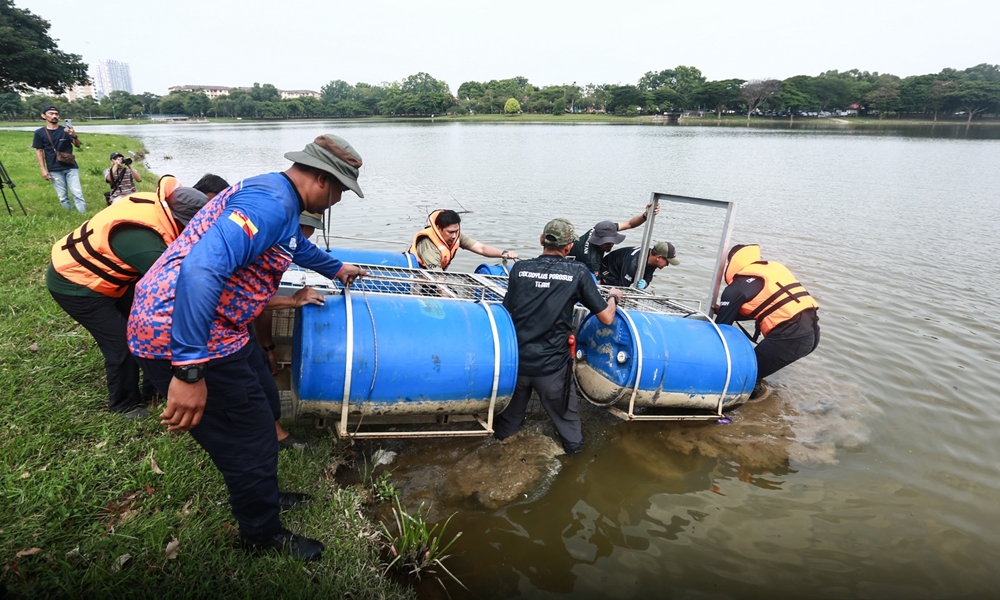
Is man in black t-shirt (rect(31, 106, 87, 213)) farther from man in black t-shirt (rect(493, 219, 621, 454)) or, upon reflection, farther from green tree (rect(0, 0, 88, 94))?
green tree (rect(0, 0, 88, 94))

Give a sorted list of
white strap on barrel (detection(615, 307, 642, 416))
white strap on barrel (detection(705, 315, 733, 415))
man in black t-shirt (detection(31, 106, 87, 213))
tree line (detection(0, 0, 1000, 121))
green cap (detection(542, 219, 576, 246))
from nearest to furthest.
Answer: green cap (detection(542, 219, 576, 246)), white strap on barrel (detection(615, 307, 642, 416)), white strap on barrel (detection(705, 315, 733, 415)), man in black t-shirt (detection(31, 106, 87, 213)), tree line (detection(0, 0, 1000, 121))

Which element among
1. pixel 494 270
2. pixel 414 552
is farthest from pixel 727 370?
pixel 414 552

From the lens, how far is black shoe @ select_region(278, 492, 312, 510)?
11.0 ft

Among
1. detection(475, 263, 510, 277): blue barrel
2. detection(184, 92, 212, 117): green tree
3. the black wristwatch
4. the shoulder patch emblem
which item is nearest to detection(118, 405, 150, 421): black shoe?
the black wristwatch

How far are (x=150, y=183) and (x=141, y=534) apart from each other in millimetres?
15866

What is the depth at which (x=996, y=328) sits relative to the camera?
8.01m

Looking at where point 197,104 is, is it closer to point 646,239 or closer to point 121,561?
point 646,239

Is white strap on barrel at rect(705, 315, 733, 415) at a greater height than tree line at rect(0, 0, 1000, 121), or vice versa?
tree line at rect(0, 0, 1000, 121)

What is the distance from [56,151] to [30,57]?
39554 mm

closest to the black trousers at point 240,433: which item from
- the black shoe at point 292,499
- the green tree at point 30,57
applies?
the black shoe at point 292,499

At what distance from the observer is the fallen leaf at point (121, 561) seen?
2.68 m

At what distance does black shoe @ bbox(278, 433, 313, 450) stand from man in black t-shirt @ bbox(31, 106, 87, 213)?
316 inches

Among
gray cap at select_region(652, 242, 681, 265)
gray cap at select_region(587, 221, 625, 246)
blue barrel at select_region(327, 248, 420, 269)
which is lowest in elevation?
blue barrel at select_region(327, 248, 420, 269)

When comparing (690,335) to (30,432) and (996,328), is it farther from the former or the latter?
(996,328)
